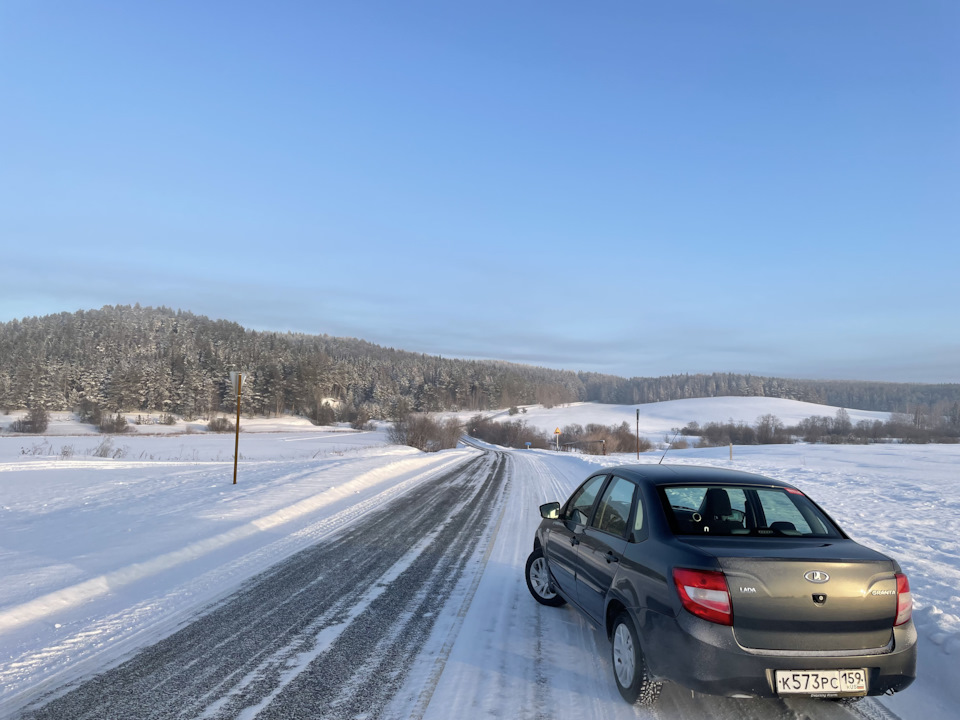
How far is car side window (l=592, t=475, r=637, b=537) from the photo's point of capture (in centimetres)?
450

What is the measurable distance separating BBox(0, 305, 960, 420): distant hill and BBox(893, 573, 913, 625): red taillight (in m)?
63.3

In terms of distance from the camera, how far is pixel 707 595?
10.9 ft

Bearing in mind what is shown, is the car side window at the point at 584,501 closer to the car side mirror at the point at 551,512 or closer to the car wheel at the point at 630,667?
the car side mirror at the point at 551,512

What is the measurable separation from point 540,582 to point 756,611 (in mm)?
3244

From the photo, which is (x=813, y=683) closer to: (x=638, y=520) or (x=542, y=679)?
(x=638, y=520)

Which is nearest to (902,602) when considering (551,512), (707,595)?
(707,595)

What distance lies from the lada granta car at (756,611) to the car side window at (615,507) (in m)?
0.30

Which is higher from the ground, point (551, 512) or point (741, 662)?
point (551, 512)

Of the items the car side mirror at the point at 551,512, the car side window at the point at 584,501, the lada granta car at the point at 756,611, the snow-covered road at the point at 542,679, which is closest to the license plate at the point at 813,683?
the lada granta car at the point at 756,611

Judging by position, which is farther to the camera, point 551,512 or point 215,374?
point 215,374

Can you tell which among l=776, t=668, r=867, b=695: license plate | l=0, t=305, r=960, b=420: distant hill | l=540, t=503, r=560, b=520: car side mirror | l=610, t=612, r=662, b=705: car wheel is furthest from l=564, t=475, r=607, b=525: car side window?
l=0, t=305, r=960, b=420: distant hill

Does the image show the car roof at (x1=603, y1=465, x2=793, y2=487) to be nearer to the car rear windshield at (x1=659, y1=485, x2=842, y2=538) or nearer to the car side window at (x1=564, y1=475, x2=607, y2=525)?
the car rear windshield at (x1=659, y1=485, x2=842, y2=538)

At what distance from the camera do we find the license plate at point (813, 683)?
10.6ft

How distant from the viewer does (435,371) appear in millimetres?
129500
